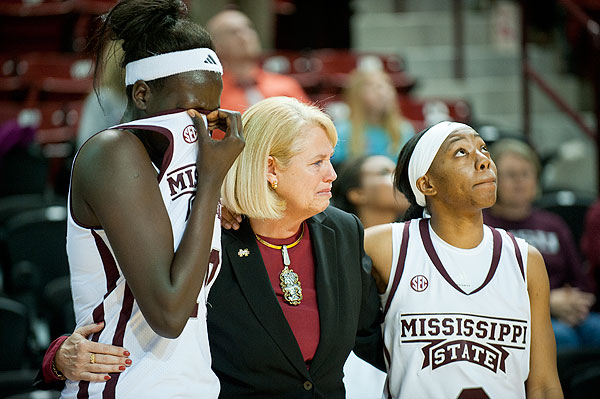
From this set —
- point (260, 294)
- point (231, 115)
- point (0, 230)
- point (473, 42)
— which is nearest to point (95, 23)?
point (231, 115)

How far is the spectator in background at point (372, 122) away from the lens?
5395 mm

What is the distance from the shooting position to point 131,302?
1.94 meters

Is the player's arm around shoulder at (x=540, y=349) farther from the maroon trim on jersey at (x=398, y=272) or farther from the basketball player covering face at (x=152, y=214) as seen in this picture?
the basketball player covering face at (x=152, y=214)

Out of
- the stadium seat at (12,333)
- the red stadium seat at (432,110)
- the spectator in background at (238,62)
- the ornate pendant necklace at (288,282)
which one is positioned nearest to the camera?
the ornate pendant necklace at (288,282)

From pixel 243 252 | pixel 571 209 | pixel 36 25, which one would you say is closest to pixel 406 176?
pixel 243 252

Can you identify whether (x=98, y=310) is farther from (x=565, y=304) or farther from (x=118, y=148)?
(x=565, y=304)

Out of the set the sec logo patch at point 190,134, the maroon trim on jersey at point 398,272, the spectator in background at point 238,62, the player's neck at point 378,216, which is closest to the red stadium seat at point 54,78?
the spectator in background at point 238,62

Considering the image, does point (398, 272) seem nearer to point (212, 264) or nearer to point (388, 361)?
point (388, 361)

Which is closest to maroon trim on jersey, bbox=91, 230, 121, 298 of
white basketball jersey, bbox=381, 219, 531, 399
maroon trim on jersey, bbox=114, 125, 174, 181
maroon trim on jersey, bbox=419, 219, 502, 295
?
maroon trim on jersey, bbox=114, 125, 174, 181

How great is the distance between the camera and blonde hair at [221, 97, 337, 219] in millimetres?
2428

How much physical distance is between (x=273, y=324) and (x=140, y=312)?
497mm

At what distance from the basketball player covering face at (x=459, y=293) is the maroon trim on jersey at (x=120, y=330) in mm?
875

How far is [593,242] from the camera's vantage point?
4.66 metres

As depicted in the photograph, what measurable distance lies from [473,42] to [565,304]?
5.38 meters
